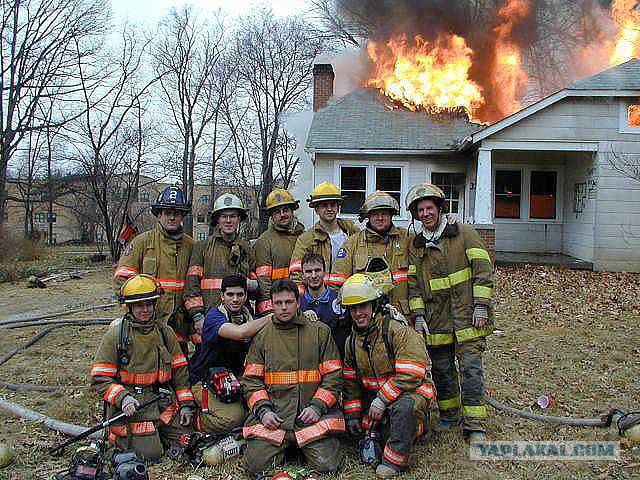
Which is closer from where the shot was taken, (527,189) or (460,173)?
(527,189)

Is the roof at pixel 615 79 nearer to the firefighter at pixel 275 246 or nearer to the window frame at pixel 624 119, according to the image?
the window frame at pixel 624 119

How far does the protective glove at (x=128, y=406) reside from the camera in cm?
383

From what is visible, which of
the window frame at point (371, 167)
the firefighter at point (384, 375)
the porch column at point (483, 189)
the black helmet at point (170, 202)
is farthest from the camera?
the window frame at point (371, 167)

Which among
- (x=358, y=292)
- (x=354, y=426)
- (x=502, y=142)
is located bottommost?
(x=354, y=426)

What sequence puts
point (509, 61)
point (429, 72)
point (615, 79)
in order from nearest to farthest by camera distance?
point (615, 79) < point (509, 61) < point (429, 72)

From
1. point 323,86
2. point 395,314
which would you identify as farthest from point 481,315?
point 323,86

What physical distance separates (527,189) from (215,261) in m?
12.2

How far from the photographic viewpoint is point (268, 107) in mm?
33812

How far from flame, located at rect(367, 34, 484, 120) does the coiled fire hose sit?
37.8 ft

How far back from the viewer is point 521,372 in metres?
6.18

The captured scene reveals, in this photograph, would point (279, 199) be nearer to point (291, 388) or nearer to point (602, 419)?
point (291, 388)

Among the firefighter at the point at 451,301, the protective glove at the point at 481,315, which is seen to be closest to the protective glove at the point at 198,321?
the firefighter at the point at 451,301

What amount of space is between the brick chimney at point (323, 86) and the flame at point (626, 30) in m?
7.99

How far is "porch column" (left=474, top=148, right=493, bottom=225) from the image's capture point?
43.2 feet
